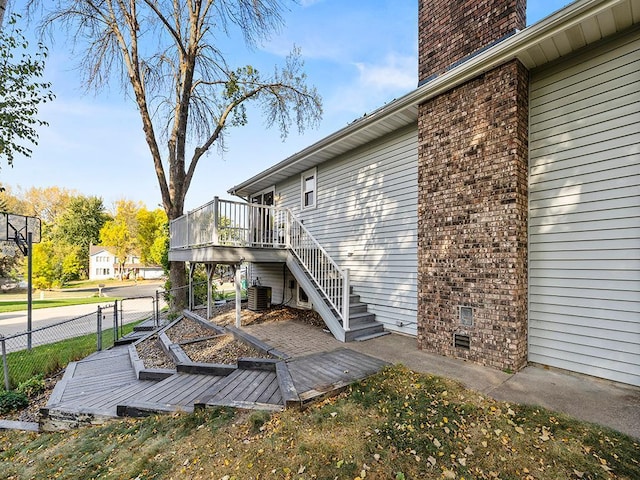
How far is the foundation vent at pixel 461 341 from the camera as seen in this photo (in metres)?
4.55

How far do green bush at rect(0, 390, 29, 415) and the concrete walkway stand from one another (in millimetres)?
4432

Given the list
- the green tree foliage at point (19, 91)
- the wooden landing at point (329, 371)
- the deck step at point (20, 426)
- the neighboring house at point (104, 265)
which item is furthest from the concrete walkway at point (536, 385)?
the neighboring house at point (104, 265)

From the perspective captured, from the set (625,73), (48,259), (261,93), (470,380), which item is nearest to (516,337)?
(470,380)

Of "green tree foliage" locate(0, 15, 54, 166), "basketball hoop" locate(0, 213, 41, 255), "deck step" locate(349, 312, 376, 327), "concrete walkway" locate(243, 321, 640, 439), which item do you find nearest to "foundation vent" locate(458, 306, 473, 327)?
"concrete walkway" locate(243, 321, 640, 439)

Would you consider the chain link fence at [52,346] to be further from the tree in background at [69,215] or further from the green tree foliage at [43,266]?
the tree in background at [69,215]

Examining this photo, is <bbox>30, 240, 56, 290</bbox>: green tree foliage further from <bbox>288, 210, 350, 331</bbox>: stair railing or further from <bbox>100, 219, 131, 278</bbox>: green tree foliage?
<bbox>288, 210, 350, 331</bbox>: stair railing

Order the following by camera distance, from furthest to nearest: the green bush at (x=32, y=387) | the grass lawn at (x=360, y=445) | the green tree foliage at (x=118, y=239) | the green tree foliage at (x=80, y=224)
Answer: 1. the green tree foliage at (x=80, y=224)
2. the green tree foliage at (x=118, y=239)
3. the green bush at (x=32, y=387)
4. the grass lawn at (x=360, y=445)

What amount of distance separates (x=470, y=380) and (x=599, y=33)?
469 cm

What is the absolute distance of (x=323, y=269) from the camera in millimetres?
6488

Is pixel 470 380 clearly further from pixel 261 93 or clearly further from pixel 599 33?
pixel 261 93

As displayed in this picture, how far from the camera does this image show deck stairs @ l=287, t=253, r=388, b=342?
5934mm

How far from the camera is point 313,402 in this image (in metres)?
3.37

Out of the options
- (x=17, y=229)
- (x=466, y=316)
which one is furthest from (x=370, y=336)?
(x=17, y=229)

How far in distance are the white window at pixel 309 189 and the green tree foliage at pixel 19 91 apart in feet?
25.1
